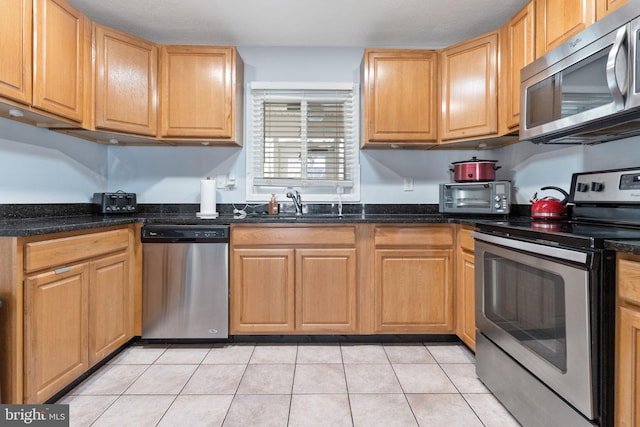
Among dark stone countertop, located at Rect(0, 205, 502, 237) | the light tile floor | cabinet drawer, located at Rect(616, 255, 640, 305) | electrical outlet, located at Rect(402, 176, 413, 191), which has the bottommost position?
the light tile floor

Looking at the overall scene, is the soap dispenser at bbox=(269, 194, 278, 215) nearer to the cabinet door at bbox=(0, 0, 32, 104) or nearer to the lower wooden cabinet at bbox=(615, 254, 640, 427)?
the cabinet door at bbox=(0, 0, 32, 104)

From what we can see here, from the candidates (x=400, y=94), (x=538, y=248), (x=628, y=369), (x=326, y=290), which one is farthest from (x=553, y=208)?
(x=326, y=290)

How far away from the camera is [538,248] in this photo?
1.39 meters

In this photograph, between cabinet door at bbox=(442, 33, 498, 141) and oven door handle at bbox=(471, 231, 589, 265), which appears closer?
oven door handle at bbox=(471, 231, 589, 265)

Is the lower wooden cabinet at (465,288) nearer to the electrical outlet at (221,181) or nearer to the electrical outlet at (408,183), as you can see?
the electrical outlet at (408,183)

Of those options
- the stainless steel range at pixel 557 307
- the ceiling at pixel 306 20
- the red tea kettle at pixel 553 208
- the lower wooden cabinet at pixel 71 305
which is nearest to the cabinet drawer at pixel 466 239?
the stainless steel range at pixel 557 307

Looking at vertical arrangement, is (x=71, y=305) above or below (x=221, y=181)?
below

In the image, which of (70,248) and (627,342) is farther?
(70,248)

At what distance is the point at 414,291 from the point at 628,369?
1340mm

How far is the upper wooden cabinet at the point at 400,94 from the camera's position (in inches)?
100.0

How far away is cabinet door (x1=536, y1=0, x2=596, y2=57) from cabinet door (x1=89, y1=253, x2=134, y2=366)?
284 centimetres

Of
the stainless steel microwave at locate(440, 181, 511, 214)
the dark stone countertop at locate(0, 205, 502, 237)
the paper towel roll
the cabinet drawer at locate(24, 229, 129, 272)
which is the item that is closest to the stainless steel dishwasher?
the dark stone countertop at locate(0, 205, 502, 237)

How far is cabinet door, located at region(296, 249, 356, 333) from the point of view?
2.35 metres

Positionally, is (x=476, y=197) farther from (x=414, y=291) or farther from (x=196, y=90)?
(x=196, y=90)
